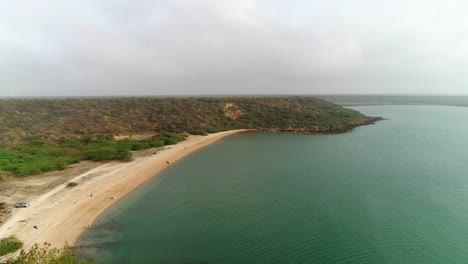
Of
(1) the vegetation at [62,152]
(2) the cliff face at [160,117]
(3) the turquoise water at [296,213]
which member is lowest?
(3) the turquoise water at [296,213]

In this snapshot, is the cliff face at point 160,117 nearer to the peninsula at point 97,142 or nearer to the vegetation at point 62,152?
the peninsula at point 97,142

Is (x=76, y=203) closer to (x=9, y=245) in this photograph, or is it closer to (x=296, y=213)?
(x=9, y=245)

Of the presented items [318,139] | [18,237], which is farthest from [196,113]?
[18,237]

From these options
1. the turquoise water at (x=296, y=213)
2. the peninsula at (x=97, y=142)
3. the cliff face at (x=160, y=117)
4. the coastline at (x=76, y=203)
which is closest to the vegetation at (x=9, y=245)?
the coastline at (x=76, y=203)

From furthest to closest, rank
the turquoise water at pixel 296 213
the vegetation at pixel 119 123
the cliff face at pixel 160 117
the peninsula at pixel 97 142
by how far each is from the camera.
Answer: the cliff face at pixel 160 117 → the vegetation at pixel 119 123 → the peninsula at pixel 97 142 → the turquoise water at pixel 296 213

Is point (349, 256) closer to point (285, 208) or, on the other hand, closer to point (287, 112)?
point (285, 208)
